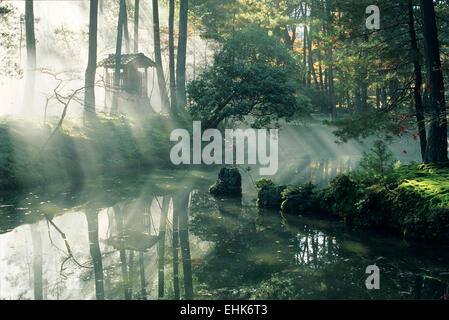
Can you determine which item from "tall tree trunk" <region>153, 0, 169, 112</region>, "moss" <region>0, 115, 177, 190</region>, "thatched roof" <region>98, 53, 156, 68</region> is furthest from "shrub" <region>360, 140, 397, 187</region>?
"thatched roof" <region>98, 53, 156, 68</region>

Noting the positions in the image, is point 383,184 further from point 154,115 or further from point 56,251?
point 154,115

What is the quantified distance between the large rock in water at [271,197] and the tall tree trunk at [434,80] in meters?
4.81

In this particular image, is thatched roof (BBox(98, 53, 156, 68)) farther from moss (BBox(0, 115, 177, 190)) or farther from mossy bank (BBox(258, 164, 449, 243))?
mossy bank (BBox(258, 164, 449, 243))

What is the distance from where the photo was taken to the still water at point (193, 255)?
706 centimetres

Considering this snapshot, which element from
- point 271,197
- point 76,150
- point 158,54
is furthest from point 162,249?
point 158,54

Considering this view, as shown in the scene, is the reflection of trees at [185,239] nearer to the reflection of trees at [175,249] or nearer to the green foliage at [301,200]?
the reflection of trees at [175,249]

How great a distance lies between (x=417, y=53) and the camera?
1275cm

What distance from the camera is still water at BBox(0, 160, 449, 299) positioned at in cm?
706

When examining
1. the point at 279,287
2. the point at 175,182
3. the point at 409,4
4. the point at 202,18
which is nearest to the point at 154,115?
the point at 175,182

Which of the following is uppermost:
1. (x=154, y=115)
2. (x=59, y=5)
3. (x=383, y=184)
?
(x=59, y=5)

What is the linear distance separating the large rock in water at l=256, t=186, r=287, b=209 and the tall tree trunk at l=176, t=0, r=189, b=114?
1683 cm

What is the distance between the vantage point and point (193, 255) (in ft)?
29.3

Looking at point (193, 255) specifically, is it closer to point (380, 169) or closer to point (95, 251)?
point (95, 251)
